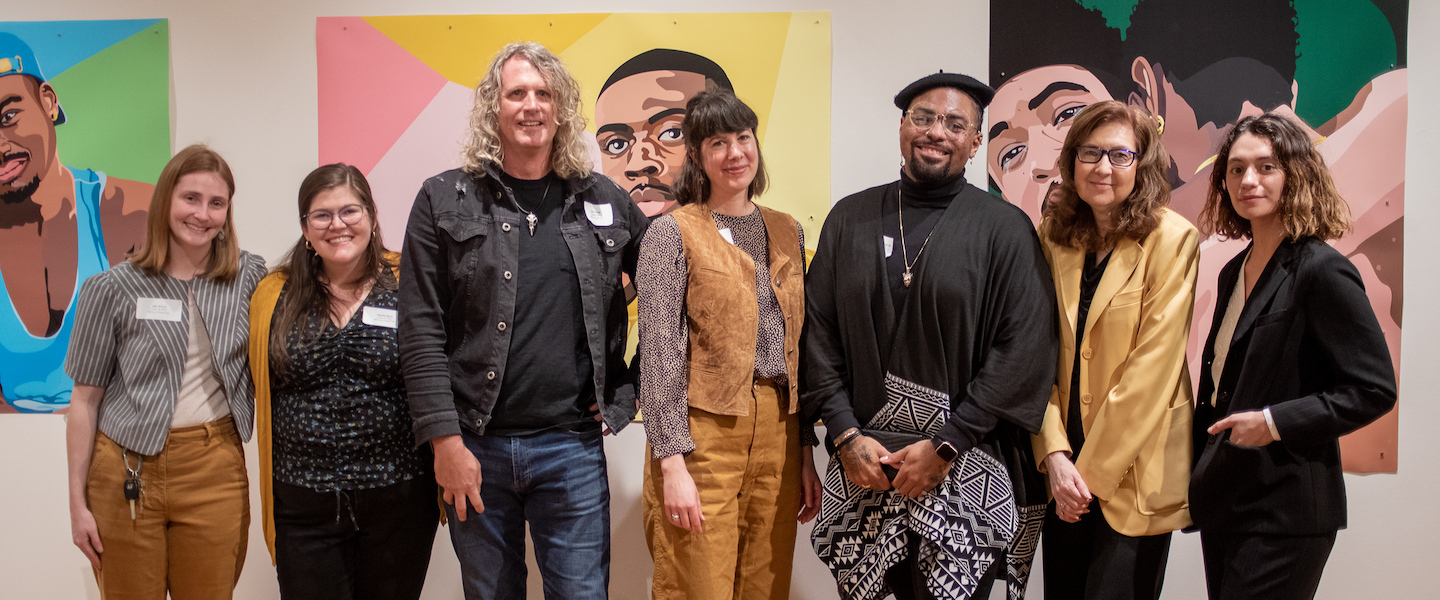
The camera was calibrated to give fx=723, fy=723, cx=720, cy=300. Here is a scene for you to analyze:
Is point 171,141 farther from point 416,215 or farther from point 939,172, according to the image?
point 939,172

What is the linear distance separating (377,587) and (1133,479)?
2024 millimetres

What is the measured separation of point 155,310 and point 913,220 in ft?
7.16

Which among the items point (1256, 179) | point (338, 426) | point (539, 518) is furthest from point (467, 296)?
point (1256, 179)

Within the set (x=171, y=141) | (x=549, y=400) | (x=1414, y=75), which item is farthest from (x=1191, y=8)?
(x=171, y=141)

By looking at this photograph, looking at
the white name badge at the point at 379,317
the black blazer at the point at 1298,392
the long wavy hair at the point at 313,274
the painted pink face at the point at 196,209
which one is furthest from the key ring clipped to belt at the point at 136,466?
the black blazer at the point at 1298,392

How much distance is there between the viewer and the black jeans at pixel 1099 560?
5.96 ft

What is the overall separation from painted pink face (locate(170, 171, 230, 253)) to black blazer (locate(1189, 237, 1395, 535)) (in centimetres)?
280

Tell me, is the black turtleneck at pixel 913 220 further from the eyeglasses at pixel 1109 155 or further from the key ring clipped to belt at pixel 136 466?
the key ring clipped to belt at pixel 136 466

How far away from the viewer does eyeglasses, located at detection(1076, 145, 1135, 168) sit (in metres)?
1.80

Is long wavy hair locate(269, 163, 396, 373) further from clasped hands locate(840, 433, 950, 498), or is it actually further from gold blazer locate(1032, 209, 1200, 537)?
gold blazer locate(1032, 209, 1200, 537)

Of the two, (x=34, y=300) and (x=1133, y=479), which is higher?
(x=34, y=300)

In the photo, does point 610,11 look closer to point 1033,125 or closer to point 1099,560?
point 1033,125

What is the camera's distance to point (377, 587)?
79.7 inches

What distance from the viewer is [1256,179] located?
1.76 meters
